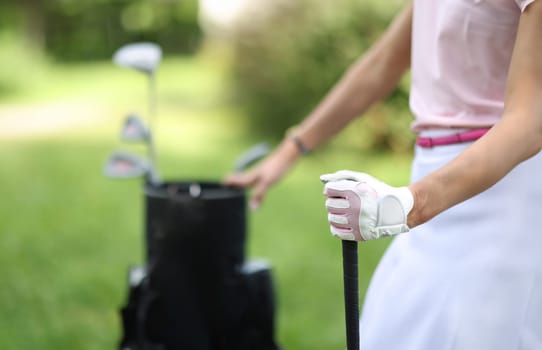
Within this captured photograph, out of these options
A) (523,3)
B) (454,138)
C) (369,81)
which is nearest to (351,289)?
(454,138)

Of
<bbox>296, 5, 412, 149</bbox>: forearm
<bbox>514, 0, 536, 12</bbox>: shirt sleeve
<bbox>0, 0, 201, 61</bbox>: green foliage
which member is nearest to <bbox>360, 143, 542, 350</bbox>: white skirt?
<bbox>514, 0, 536, 12</bbox>: shirt sleeve

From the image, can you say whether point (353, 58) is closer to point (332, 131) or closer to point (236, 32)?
point (236, 32)

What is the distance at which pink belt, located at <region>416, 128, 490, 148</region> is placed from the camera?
1764 millimetres

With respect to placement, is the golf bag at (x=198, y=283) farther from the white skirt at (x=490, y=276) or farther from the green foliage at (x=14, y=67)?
the green foliage at (x=14, y=67)

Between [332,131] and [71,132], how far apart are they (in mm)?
8924

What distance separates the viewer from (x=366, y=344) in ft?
6.28

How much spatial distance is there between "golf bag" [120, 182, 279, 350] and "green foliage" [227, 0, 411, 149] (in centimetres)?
595

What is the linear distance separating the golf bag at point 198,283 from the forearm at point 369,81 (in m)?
0.57

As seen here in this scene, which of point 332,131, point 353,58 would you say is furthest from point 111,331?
point 353,58

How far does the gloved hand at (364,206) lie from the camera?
1428 millimetres

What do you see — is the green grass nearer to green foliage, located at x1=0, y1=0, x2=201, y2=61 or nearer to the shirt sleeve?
the shirt sleeve

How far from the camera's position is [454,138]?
179cm

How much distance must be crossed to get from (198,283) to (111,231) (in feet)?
11.9

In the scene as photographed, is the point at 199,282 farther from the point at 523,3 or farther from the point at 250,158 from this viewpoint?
the point at 523,3
